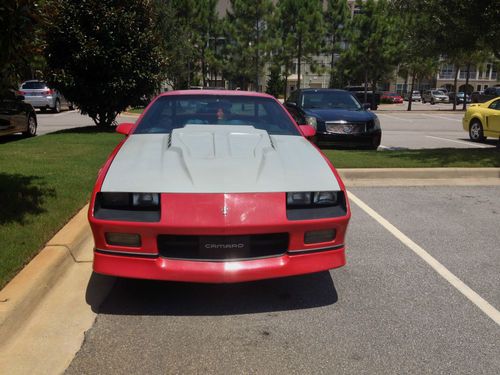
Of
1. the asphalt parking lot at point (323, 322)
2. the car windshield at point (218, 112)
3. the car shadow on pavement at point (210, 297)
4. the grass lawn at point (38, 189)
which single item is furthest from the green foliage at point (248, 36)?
the car shadow on pavement at point (210, 297)

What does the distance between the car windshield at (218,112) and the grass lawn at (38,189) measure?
1.41 m

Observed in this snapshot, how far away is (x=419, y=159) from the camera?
920cm

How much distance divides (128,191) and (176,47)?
3111 cm

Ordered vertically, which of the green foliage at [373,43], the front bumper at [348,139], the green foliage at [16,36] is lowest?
the front bumper at [348,139]

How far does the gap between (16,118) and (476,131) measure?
1268cm

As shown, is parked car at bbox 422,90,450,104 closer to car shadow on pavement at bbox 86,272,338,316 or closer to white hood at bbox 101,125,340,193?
white hood at bbox 101,125,340,193

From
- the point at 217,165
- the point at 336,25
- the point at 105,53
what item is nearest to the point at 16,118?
the point at 105,53

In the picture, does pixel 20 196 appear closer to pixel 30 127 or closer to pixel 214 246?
pixel 214 246

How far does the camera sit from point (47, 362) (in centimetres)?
279

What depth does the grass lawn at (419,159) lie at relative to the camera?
8.45m

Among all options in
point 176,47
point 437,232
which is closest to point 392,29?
point 176,47

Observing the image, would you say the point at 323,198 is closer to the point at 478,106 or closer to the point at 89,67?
the point at 89,67

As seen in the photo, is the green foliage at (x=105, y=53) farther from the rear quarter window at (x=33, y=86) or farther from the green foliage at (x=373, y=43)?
the green foliage at (x=373, y=43)

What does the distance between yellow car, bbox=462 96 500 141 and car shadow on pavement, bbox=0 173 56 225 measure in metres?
11.8
